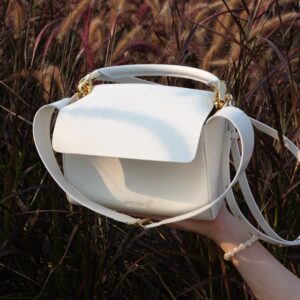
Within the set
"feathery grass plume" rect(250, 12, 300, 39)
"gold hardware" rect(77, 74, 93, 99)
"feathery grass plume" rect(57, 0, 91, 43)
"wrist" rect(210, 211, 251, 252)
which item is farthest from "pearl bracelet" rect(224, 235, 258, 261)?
"feathery grass plume" rect(57, 0, 91, 43)

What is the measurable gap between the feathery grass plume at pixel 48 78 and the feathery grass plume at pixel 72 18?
11cm

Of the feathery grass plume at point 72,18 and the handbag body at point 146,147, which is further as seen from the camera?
the feathery grass plume at point 72,18

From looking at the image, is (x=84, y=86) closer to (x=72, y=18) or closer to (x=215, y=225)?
(x=215, y=225)

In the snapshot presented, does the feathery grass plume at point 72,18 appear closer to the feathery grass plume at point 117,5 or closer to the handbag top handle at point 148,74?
the feathery grass plume at point 117,5

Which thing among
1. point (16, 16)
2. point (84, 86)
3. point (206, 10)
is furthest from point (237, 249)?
point (16, 16)

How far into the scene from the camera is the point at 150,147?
51.3 inches

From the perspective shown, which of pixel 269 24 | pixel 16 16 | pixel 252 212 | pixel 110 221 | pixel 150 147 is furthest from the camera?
pixel 16 16

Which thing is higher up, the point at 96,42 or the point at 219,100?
the point at 219,100

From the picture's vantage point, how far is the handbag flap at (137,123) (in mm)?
1292

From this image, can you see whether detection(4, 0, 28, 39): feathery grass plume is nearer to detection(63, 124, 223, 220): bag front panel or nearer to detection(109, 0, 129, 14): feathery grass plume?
detection(109, 0, 129, 14): feathery grass plume

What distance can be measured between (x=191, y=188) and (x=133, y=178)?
11 cm

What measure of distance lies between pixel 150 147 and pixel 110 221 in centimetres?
54

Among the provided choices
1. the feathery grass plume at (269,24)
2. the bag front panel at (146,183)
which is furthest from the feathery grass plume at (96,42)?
the bag front panel at (146,183)

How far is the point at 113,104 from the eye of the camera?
4.48 ft
